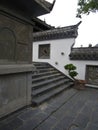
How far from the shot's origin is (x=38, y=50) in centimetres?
918

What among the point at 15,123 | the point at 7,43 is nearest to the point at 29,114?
the point at 15,123

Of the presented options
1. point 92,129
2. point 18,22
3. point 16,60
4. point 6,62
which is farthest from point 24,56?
point 92,129

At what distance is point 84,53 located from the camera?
694 cm

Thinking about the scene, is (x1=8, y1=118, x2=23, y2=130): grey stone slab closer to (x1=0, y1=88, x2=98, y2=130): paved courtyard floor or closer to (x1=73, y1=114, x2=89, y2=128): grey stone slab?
(x1=0, y1=88, x2=98, y2=130): paved courtyard floor

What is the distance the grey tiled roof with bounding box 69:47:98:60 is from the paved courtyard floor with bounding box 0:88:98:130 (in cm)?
330

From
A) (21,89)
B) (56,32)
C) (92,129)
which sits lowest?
(92,129)

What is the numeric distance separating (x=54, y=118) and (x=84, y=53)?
4.87 meters

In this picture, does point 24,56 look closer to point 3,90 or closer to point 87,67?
point 3,90

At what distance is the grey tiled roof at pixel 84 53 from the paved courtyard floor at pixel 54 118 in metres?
3.30

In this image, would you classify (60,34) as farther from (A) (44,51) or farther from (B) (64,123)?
(B) (64,123)

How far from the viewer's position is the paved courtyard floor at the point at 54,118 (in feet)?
9.06

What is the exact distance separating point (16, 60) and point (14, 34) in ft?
2.42

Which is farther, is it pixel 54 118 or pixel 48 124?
pixel 54 118

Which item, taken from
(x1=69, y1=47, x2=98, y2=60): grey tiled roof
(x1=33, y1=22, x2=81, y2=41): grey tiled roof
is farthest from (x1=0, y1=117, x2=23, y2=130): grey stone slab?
(x1=33, y1=22, x2=81, y2=41): grey tiled roof
